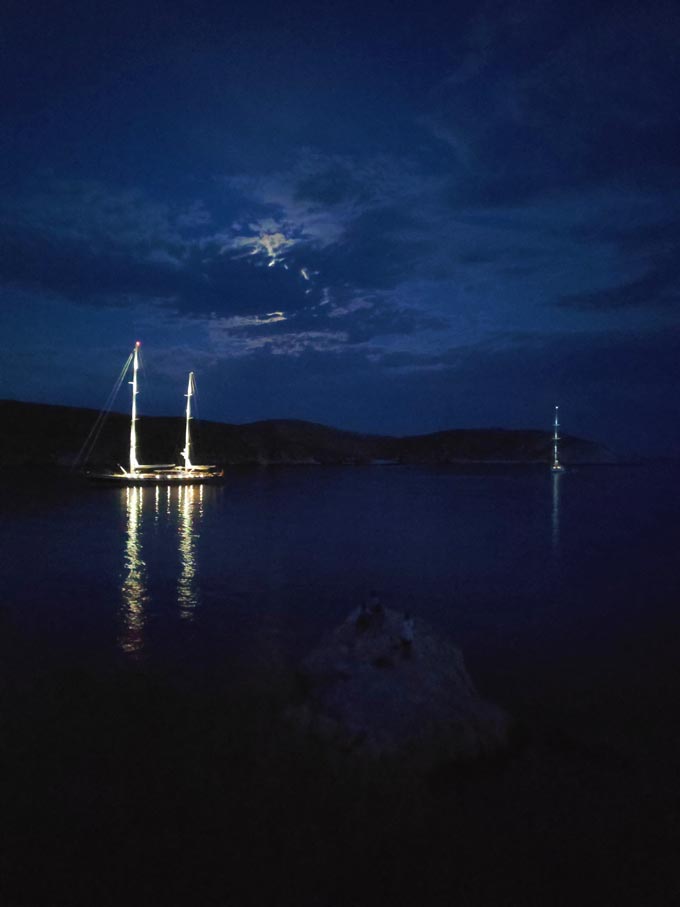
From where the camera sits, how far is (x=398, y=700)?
34.5ft

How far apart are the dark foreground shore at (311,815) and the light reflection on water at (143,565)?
607 cm

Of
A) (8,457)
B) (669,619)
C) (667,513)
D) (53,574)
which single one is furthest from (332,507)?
(8,457)

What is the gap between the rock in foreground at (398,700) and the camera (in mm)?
10031

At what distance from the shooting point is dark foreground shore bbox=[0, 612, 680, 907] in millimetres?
7824

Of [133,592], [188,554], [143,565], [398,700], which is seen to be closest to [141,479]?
[188,554]

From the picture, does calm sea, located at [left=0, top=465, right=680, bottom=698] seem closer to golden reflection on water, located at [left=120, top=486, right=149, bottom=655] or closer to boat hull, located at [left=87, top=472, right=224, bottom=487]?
golden reflection on water, located at [left=120, top=486, right=149, bottom=655]

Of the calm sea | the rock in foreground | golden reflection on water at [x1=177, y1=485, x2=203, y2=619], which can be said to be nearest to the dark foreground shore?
the rock in foreground

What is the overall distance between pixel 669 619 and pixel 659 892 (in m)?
14.3

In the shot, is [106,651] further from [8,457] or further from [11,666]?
[8,457]

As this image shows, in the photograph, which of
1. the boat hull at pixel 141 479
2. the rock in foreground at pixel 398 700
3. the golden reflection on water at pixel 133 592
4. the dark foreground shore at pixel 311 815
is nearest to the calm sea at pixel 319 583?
the golden reflection on water at pixel 133 592

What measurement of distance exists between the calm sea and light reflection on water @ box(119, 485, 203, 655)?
0.34 ft

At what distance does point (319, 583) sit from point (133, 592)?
7.35m

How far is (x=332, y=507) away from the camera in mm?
65625

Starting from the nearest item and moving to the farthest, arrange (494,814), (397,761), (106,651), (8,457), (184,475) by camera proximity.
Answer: (494,814) < (397,761) < (106,651) < (184,475) < (8,457)
